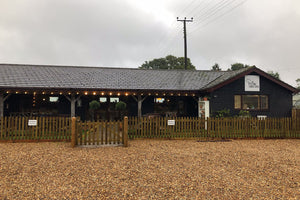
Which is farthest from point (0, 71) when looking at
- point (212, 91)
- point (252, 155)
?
point (252, 155)

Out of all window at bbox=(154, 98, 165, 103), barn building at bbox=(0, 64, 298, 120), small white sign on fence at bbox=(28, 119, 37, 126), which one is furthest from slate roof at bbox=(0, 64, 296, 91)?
small white sign on fence at bbox=(28, 119, 37, 126)

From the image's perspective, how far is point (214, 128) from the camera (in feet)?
30.7

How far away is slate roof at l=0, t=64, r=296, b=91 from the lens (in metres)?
12.0

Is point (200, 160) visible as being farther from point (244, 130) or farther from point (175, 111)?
point (175, 111)

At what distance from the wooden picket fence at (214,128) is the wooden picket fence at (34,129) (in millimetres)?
3387

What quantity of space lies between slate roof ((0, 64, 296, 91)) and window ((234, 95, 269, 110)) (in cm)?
191

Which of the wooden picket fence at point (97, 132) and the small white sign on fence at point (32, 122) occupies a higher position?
the small white sign on fence at point (32, 122)

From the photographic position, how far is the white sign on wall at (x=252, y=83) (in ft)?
42.1

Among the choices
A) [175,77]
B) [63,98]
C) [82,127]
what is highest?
[175,77]

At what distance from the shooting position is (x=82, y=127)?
776 centimetres

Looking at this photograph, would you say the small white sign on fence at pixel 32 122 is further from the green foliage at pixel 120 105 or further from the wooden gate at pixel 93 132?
the green foliage at pixel 120 105

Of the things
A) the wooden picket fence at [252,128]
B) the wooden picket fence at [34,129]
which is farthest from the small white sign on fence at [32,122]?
the wooden picket fence at [252,128]

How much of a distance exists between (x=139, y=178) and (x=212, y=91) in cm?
974

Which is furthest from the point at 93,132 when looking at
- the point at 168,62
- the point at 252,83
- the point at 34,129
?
the point at 168,62
